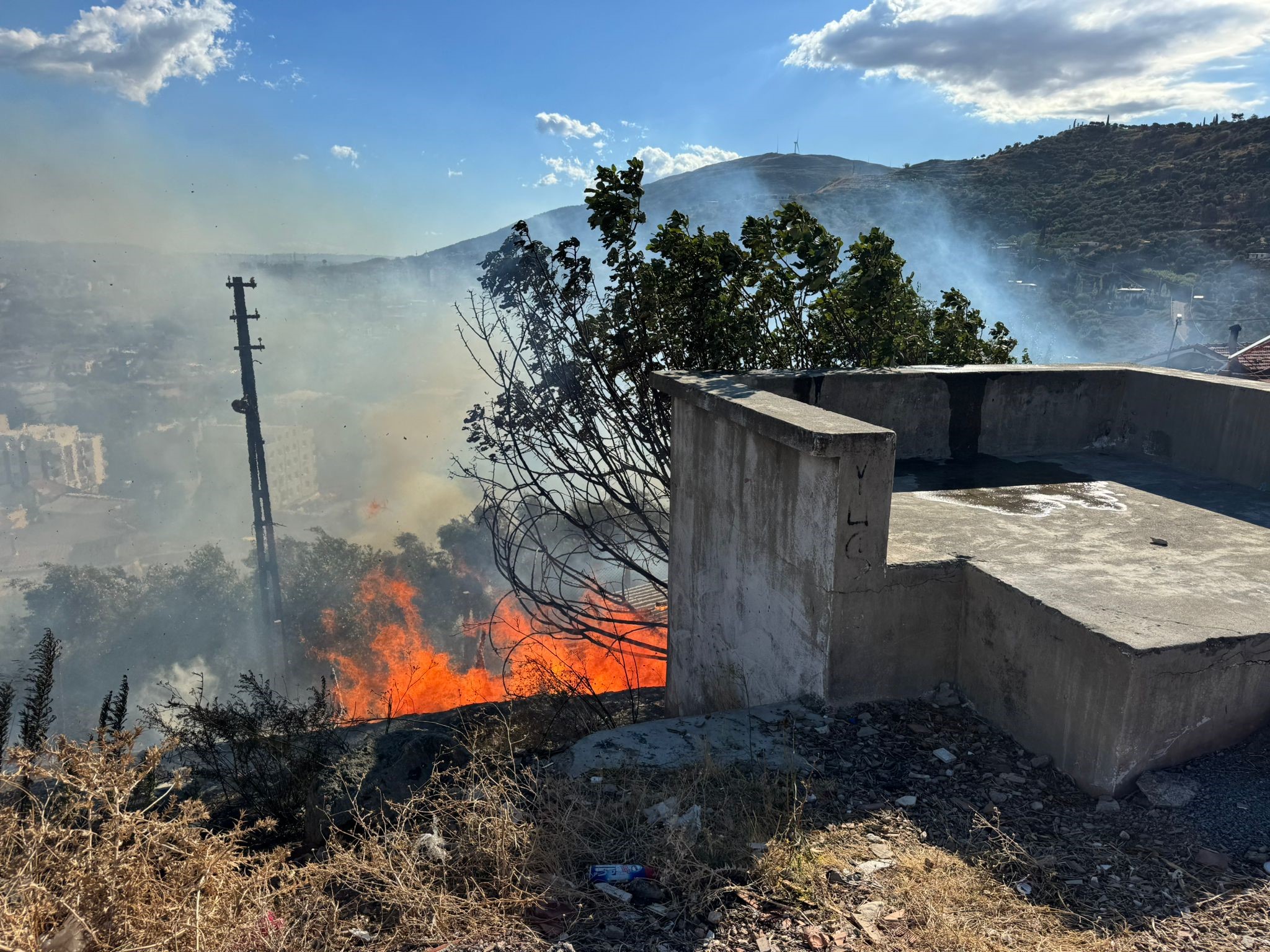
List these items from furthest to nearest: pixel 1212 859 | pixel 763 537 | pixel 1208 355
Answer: pixel 1208 355, pixel 763 537, pixel 1212 859

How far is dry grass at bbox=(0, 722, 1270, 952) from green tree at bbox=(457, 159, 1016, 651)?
3.53m

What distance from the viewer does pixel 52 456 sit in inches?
1702

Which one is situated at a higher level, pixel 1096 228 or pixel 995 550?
pixel 1096 228

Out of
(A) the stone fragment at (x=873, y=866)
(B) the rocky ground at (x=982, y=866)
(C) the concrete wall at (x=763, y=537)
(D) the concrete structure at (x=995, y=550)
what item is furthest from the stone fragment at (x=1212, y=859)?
(C) the concrete wall at (x=763, y=537)

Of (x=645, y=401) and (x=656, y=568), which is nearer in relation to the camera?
(x=645, y=401)

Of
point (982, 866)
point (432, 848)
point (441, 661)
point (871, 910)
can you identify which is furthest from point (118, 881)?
point (441, 661)

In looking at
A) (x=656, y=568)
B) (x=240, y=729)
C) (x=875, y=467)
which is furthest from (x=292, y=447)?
(x=875, y=467)

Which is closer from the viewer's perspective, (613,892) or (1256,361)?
(613,892)

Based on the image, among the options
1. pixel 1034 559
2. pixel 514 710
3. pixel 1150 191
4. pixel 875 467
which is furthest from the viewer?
pixel 1150 191

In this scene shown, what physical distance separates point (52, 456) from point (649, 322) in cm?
4610

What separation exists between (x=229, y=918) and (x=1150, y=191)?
177 feet

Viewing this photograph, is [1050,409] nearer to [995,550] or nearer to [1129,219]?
[995,550]

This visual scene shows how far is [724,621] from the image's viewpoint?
530cm

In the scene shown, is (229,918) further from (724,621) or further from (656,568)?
(656,568)
